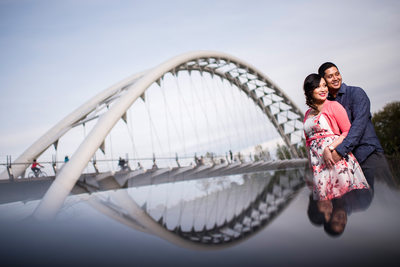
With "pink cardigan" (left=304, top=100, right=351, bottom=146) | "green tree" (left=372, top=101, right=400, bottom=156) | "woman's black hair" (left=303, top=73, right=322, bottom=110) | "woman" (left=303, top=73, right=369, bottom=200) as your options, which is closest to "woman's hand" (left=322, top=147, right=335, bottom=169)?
"woman" (left=303, top=73, right=369, bottom=200)

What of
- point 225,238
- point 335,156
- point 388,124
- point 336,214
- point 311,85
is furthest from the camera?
point 388,124

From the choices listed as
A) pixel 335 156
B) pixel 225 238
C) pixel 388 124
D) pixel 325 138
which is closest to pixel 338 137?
pixel 325 138

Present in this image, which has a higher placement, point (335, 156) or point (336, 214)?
point (335, 156)

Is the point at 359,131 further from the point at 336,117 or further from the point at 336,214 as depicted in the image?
the point at 336,214

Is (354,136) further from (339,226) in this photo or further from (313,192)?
(339,226)

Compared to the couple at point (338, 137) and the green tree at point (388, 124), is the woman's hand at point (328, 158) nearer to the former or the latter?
the couple at point (338, 137)

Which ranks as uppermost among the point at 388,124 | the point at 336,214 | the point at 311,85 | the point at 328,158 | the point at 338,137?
the point at 311,85

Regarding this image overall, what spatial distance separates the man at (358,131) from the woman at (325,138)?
72 millimetres

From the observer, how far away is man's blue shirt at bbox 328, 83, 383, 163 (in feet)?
6.68

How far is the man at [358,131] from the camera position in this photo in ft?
6.59

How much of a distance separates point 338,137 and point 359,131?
17 cm

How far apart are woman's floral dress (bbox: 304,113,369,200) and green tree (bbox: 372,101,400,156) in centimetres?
3915

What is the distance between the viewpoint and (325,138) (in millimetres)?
2234

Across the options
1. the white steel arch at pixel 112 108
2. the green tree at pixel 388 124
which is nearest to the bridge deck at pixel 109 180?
the white steel arch at pixel 112 108
